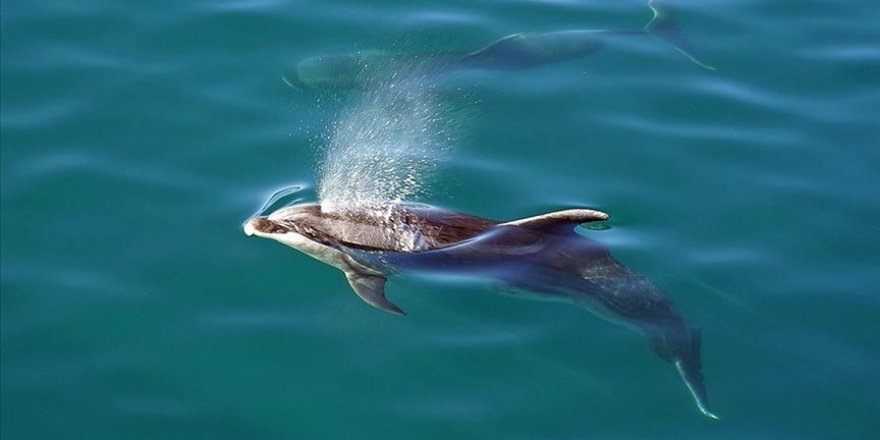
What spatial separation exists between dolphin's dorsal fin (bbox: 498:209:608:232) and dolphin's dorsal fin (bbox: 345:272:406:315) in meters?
1.04

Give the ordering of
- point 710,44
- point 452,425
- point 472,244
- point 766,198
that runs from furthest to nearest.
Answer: point 710,44 < point 766,198 < point 472,244 < point 452,425

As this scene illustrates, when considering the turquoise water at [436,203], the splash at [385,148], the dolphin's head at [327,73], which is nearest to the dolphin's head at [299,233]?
the turquoise water at [436,203]

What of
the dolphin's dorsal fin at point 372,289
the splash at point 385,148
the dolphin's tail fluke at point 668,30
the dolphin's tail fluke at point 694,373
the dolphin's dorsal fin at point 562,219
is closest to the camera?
the dolphin's tail fluke at point 694,373

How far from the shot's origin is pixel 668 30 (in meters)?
11.1

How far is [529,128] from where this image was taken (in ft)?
30.8

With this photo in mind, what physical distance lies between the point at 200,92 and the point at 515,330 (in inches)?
142

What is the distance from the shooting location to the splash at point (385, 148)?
8.34m

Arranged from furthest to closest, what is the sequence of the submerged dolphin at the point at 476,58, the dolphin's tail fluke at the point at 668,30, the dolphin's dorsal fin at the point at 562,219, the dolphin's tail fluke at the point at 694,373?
the dolphin's tail fluke at the point at 668,30 < the submerged dolphin at the point at 476,58 < the dolphin's dorsal fin at the point at 562,219 < the dolphin's tail fluke at the point at 694,373

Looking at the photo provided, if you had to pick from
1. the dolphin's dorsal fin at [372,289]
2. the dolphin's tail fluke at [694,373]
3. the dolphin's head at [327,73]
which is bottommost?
the dolphin's tail fluke at [694,373]

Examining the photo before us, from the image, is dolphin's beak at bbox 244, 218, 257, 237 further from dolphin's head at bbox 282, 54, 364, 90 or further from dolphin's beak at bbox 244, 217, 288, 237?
dolphin's head at bbox 282, 54, 364, 90

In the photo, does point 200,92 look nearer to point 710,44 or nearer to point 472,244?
point 472,244

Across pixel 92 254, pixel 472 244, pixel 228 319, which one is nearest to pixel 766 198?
pixel 472 244

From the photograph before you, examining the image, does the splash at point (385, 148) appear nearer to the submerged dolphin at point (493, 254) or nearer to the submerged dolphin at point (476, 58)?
the submerged dolphin at point (476, 58)

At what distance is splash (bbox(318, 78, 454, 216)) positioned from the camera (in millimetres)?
8344
